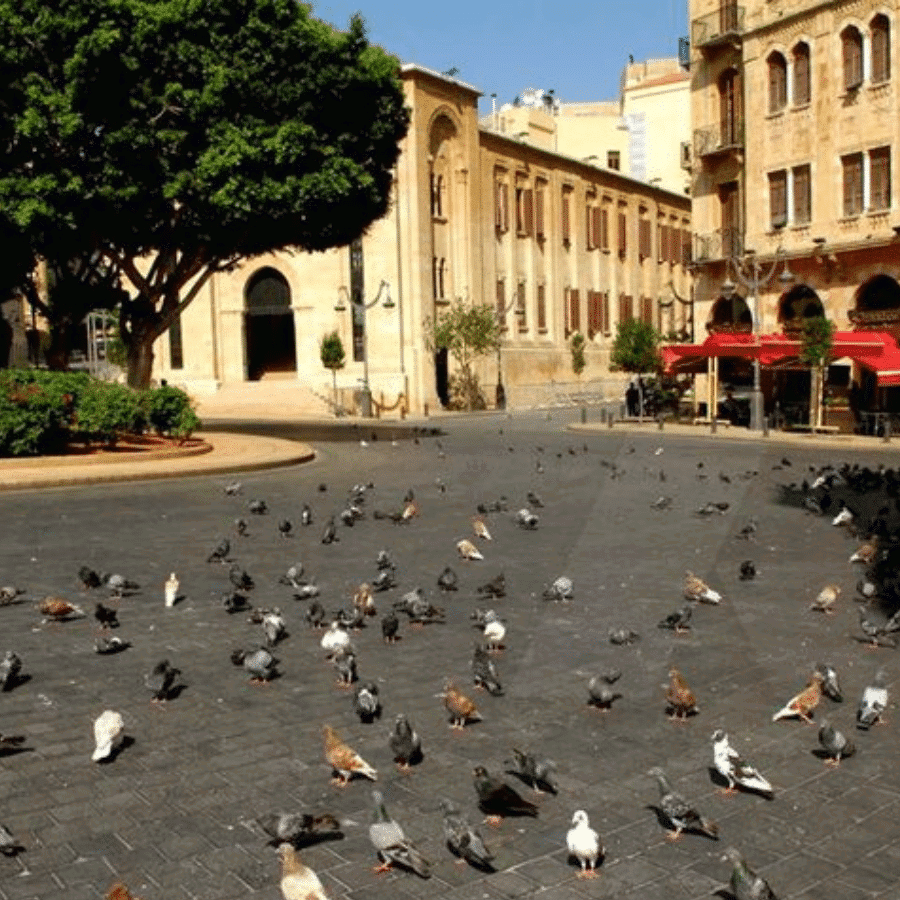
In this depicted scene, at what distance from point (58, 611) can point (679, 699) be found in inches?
236

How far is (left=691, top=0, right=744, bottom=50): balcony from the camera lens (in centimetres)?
4034

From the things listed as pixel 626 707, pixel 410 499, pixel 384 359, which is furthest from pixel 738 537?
pixel 384 359

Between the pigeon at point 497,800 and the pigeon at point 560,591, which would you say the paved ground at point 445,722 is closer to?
the pigeon at point 497,800

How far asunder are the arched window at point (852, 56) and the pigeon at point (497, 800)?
35.8 meters

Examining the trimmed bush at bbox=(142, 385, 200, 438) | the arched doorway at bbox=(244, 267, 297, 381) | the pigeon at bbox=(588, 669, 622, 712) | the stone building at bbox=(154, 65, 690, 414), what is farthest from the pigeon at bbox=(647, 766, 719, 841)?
the arched doorway at bbox=(244, 267, 297, 381)

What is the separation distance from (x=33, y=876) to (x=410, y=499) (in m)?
12.6

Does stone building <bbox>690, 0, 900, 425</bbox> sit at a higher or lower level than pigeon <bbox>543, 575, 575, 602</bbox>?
higher

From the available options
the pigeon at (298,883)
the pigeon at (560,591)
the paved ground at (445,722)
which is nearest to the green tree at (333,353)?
the paved ground at (445,722)

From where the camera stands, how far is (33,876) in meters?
5.45

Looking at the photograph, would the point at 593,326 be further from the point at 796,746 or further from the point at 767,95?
the point at 796,746

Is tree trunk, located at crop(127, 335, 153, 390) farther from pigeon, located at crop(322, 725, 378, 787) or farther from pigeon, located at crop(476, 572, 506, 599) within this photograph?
pigeon, located at crop(322, 725, 378, 787)

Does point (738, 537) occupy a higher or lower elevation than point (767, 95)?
lower

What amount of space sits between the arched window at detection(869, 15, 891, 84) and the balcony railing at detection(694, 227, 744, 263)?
7295mm

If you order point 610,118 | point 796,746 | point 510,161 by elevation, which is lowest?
point 796,746
